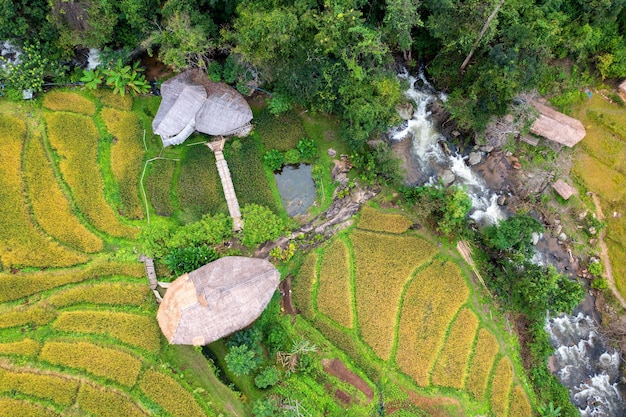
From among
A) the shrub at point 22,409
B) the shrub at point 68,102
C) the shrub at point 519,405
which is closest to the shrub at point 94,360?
the shrub at point 22,409

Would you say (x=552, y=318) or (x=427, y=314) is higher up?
(x=552, y=318)

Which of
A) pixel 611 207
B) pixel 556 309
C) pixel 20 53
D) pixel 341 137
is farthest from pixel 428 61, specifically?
pixel 20 53

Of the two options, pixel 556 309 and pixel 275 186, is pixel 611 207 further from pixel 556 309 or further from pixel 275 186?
pixel 275 186

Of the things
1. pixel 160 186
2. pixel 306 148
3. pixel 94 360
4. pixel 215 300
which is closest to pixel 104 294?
pixel 94 360

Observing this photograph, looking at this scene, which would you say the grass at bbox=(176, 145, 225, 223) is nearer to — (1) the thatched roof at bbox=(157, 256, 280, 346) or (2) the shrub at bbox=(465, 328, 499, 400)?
(1) the thatched roof at bbox=(157, 256, 280, 346)

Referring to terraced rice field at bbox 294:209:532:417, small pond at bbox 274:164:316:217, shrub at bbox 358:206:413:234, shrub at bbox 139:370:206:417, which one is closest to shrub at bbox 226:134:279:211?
small pond at bbox 274:164:316:217

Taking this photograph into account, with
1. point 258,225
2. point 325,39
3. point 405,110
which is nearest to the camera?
point 325,39

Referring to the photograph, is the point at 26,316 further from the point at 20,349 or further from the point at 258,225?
the point at 258,225

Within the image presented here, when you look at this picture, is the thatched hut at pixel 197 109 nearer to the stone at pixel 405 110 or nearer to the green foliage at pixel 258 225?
the green foliage at pixel 258 225
